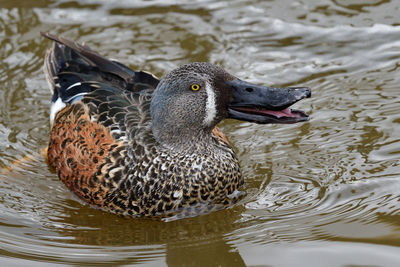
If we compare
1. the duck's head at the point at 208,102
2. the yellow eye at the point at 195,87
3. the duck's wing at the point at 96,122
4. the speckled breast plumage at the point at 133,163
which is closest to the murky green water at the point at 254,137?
the speckled breast plumage at the point at 133,163

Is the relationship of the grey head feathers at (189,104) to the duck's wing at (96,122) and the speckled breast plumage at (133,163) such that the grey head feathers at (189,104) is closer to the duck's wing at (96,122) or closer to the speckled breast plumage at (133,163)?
the speckled breast plumage at (133,163)

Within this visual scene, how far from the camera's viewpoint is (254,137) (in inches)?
295

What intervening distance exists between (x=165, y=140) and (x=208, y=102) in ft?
1.89

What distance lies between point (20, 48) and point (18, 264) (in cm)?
435

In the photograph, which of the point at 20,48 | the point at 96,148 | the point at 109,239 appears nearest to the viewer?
the point at 109,239

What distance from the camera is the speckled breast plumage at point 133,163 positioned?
6141 millimetres

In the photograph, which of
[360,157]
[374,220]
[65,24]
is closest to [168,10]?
[65,24]

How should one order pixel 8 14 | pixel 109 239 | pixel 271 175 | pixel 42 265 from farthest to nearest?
1. pixel 8 14
2. pixel 271 175
3. pixel 109 239
4. pixel 42 265

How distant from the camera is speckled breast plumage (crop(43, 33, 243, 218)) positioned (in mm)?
6141

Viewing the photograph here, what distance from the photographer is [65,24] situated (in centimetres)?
966

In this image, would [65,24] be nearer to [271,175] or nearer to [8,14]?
[8,14]

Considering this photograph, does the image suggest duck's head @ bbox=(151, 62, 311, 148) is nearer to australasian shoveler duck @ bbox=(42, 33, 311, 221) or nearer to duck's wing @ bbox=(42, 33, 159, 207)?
australasian shoveler duck @ bbox=(42, 33, 311, 221)

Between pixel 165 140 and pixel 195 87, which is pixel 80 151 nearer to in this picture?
pixel 165 140

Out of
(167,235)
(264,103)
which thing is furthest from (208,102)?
(167,235)
